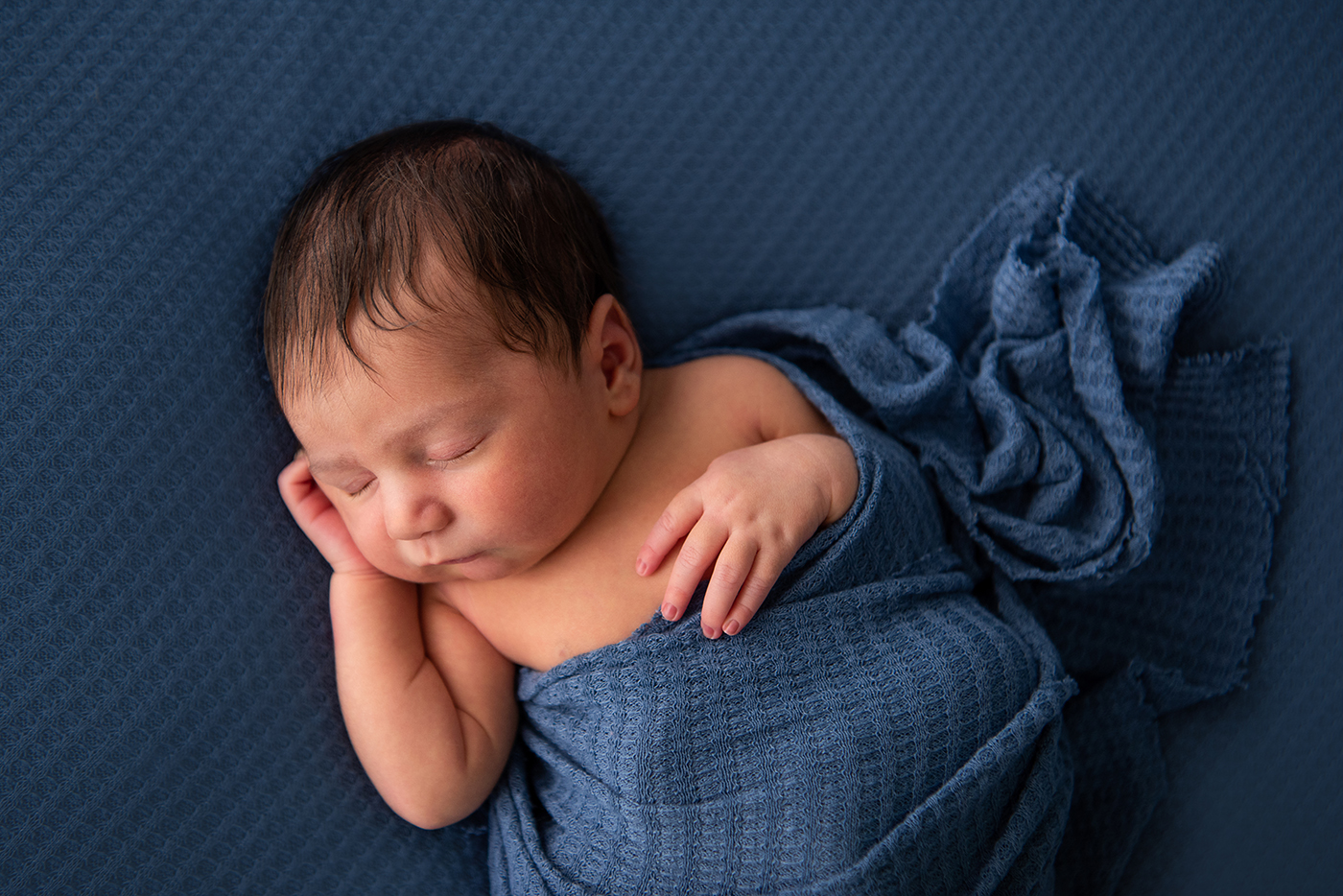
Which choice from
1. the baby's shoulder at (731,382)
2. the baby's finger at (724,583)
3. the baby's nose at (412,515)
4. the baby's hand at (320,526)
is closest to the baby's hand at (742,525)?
the baby's finger at (724,583)

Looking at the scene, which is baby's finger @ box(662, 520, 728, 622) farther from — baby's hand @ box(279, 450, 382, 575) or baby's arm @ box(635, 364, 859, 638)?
baby's hand @ box(279, 450, 382, 575)

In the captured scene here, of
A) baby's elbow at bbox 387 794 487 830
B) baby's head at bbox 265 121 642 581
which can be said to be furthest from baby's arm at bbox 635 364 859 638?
baby's elbow at bbox 387 794 487 830

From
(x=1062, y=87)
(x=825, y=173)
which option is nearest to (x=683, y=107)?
(x=825, y=173)

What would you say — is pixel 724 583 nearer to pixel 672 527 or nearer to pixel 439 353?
pixel 672 527

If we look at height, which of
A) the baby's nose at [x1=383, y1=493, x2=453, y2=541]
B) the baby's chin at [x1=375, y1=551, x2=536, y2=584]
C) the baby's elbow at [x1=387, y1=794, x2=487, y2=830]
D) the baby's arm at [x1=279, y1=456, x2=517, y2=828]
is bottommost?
the baby's elbow at [x1=387, y1=794, x2=487, y2=830]

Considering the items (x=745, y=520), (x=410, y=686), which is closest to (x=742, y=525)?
(x=745, y=520)

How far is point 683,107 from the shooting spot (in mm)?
1061

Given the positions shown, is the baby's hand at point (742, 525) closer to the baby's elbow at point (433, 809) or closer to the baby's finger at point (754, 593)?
the baby's finger at point (754, 593)

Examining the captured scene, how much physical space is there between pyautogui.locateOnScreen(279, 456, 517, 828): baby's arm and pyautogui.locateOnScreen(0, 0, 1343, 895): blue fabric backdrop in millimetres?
52

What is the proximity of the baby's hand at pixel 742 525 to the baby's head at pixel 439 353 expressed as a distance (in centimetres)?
11

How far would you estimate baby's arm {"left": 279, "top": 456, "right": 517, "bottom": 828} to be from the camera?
2.97 feet

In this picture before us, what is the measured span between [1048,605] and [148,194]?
115 centimetres

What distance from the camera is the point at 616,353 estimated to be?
959mm

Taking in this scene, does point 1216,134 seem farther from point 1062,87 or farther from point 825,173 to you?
point 825,173
